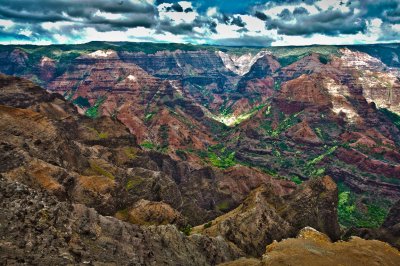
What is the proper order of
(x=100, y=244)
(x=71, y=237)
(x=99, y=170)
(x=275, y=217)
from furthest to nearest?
1. (x=99, y=170)
2. (x=275, y=217)
3. (x=100, y=244)
4. (x=71, y=237)

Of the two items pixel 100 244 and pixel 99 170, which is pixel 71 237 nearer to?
pixel 100 244

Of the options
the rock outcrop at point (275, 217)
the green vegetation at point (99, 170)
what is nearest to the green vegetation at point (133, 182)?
the green vegetation at point (99, 170)

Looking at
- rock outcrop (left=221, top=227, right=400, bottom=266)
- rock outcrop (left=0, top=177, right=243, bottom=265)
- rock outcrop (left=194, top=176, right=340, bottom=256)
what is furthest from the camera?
rock outcrop (left=194, top=176, right=340, bottom=256)

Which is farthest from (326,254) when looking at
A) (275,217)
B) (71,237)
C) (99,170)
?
(99,170)

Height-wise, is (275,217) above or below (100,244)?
below

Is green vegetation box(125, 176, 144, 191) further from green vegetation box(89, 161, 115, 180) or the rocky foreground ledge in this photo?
the rocky foreground ledge

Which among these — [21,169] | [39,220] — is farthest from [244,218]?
[39,220]

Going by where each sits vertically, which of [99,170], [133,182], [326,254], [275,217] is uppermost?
[326,254]

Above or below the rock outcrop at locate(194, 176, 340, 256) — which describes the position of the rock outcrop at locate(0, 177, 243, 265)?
above

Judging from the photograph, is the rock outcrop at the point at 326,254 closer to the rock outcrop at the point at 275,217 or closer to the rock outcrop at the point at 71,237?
the rock outcrop at the point at 71,237

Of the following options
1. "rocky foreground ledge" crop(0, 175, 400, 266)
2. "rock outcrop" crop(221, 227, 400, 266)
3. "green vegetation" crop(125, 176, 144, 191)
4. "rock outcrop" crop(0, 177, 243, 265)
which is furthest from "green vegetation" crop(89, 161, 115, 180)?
"rock outcrop" crop(221, 227, 400, 266)

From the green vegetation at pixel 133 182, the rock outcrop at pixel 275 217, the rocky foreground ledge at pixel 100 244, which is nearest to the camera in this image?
the rocky foreground ledge at pixel 100 244

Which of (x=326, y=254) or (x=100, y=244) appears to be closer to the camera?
(x=100, y=244)
